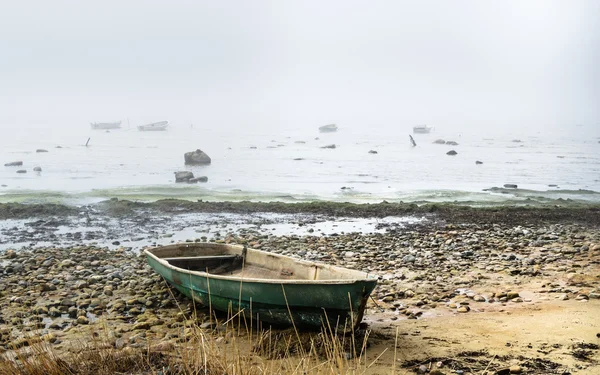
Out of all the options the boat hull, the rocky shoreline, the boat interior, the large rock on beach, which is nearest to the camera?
the rocky shoreline

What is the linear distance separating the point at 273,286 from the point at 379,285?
382 cm

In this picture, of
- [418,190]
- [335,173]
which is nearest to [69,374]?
[418,190]

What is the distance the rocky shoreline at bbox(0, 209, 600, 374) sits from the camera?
9438mm

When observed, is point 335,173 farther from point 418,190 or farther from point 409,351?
point 409,351

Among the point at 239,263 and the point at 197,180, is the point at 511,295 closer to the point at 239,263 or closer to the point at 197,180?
the point at 239,263

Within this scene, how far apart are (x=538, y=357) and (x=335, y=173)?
118ft

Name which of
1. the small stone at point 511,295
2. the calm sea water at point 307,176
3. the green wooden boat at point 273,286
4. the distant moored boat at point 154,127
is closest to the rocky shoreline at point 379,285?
the small stone at point 511,295

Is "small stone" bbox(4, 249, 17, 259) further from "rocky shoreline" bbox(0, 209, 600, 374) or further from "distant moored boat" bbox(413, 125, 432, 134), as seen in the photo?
"distant moored boat" bbox(413, 125, 432, 134)

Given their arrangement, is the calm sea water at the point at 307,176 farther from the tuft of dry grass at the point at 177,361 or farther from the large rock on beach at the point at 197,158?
the tuft of dry grass at the point at 177,361

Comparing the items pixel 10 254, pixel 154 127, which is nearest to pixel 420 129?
pixel 154 127

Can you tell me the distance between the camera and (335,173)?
43.7 meters

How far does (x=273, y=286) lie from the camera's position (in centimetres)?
880

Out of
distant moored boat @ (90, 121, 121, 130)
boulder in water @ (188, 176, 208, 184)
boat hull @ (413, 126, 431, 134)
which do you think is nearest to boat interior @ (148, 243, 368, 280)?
boulder in water @ (188, 176, 208, 184)

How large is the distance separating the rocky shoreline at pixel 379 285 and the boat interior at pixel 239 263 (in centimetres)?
71
